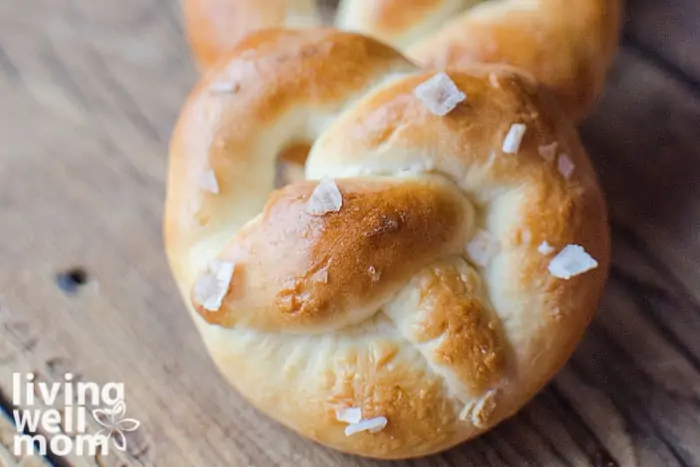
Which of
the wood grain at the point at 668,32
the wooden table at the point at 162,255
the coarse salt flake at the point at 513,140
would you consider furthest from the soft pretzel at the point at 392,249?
the wood grain at the point at 668,32

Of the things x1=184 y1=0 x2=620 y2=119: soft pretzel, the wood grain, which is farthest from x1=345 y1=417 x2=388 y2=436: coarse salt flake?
the wood grain

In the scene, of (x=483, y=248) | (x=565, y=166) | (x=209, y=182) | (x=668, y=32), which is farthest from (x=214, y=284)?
(x=668, y=32)

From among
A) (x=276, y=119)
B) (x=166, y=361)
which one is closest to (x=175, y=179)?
(x=276, y=119)

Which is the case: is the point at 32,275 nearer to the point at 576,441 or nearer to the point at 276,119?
the point at 276,119

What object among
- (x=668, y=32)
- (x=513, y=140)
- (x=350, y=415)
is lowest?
(x=668, y=32)

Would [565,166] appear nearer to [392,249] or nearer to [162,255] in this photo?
[392,249]

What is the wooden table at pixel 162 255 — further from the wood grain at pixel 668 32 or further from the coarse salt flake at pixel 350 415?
the coarse salt flake at pixel 350 415
